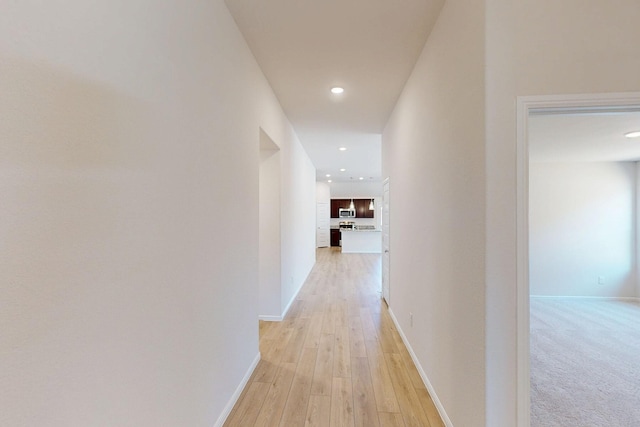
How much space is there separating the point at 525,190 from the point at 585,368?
101 inches

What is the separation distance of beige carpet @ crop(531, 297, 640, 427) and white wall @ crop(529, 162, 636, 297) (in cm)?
75

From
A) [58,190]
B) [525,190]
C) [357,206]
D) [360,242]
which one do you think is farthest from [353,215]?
[58,190]

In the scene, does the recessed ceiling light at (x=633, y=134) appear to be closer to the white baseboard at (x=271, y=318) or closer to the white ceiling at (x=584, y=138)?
the white ceiling at (x=584, y=138)

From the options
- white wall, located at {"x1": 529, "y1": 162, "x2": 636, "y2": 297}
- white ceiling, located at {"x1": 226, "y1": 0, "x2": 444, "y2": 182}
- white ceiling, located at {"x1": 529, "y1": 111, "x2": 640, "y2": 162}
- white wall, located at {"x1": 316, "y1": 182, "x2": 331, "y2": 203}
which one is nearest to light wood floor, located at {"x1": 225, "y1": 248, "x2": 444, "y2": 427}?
white ceiling, located at {"x1": 529, "y1": 111, "x2": 640, "y2": 162}

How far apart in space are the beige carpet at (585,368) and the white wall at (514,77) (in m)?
1.23

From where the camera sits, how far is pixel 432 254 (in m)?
2.15

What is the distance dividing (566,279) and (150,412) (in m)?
6.55

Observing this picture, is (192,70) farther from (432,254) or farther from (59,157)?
(432,254)

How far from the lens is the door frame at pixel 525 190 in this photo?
1333 mm

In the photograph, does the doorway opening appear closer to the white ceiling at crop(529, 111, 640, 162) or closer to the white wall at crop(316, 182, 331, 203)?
the white ceiling at crop(529, 111, 640, 162)

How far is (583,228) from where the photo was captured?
5129mm

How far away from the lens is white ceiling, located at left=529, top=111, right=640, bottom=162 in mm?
2939

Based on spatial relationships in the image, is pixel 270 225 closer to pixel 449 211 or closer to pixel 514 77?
pixel 449 211

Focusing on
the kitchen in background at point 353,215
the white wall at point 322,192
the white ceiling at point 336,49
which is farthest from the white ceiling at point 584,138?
the kitchen in background at point 353,215
